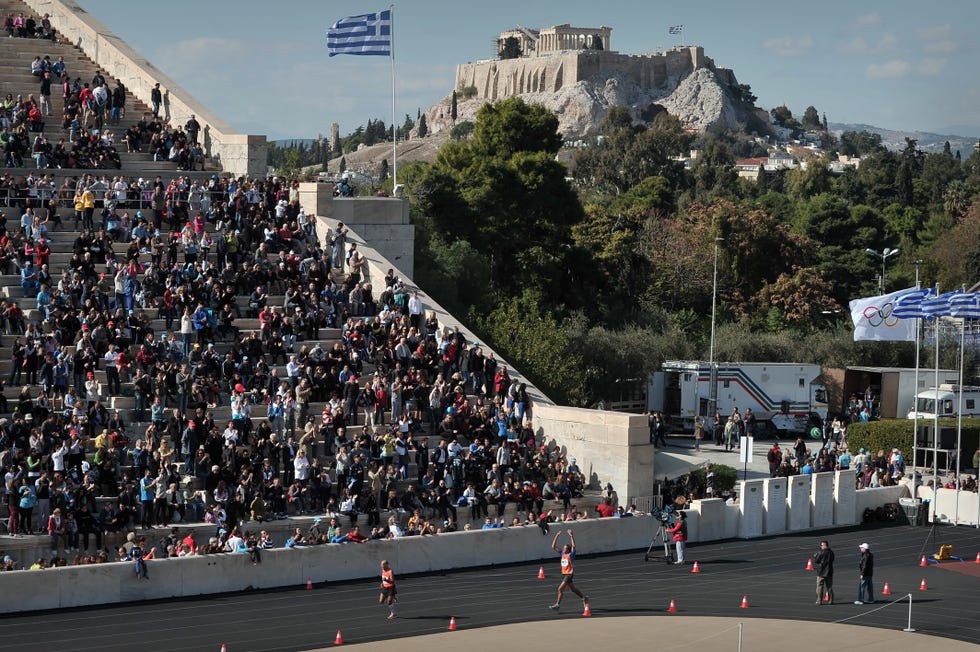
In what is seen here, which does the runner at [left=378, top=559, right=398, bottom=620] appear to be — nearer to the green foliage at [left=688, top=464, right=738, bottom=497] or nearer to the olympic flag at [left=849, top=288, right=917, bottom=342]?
the green foliage at [left=688, top=464, right=738, bottom=497]

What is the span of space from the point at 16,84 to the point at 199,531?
23.9 meters

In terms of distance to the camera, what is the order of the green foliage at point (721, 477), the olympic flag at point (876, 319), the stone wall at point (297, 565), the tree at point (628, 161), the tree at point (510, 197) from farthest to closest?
the tree at point (628, 161), the tree at point (510, 197), the olympic flag at point (876, 319), the green foliage at point (721, 477), the stone wall at point (297, 565)

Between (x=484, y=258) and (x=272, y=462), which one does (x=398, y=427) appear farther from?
(x=484, y=258)

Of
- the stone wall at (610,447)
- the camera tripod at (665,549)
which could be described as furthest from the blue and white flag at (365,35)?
the camera tripod at (665,549)

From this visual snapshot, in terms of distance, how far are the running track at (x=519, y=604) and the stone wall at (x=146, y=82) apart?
19.4 m

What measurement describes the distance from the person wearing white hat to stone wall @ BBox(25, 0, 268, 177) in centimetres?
2439

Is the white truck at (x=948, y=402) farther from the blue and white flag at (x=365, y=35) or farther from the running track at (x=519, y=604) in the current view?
the blue and white flag at (x=365, y=35)

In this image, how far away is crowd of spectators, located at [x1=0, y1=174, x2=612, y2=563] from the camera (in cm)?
2973

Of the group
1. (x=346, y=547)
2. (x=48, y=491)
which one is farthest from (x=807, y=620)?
(x=48, y=491)

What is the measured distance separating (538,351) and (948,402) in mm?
15447

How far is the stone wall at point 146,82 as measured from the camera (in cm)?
4684

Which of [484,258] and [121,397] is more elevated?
[484,258]

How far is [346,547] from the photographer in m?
29.5

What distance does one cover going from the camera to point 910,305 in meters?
39.2
